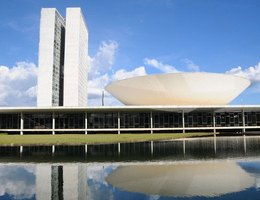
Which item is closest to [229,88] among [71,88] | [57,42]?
[71,88]

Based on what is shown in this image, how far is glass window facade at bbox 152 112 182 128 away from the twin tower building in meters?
37.6

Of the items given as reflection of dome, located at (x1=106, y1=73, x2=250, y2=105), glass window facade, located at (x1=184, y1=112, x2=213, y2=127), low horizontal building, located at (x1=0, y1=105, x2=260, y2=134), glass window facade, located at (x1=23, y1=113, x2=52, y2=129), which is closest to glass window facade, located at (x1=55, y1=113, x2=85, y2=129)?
low horizontal building, located at (x1=0, y1=105, x2=260, y2=134)

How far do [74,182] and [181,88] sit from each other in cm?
3638

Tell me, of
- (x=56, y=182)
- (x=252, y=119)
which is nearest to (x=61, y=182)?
(x=56, y=182)

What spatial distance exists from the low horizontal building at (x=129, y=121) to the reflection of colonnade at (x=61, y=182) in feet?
111

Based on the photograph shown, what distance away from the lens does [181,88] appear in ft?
146

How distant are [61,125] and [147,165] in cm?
3634

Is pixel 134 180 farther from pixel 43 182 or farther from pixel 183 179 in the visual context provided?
pixel 43 182

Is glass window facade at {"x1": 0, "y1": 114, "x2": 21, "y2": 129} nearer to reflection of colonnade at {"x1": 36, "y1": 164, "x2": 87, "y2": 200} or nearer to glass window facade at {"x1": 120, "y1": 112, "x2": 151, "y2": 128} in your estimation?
glass window facade at {"x1": 120, "y1": 112, "x2": 151, "y2": 128}

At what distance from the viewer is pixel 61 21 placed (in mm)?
93312

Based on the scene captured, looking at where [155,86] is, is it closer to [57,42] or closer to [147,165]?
[147,165]

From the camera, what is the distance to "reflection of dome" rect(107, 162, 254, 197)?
324 inches

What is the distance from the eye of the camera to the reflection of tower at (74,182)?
791cm

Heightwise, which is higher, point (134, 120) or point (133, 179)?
point (134, 120)
